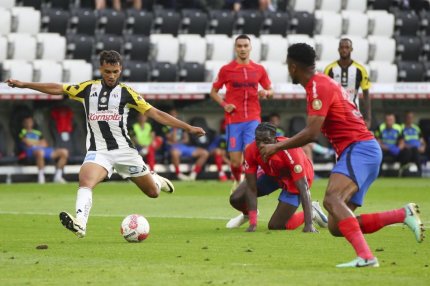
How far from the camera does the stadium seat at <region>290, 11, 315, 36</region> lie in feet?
91.5

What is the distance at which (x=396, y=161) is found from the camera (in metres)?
27.0

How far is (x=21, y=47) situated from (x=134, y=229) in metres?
13.5

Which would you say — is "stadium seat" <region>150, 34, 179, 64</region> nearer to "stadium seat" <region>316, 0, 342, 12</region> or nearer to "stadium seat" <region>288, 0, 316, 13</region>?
"stadium seat" <region>288, 0, 316, 13</region>

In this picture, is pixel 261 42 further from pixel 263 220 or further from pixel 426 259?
pixel 426 259

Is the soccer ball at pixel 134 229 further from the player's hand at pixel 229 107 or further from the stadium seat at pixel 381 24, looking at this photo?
the stadium seat at pixel 381 24

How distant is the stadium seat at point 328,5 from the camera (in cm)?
2886

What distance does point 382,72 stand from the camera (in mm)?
27453

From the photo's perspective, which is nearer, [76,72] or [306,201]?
[306,201]

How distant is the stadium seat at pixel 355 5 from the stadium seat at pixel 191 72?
5.28 m

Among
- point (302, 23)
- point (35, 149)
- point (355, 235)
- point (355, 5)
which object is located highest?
point (355, 5)

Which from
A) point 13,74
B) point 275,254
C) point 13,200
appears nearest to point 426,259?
point 275,254

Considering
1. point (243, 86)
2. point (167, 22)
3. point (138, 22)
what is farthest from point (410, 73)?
point (243, 86)

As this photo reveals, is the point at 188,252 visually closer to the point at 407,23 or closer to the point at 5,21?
the point at 5,21

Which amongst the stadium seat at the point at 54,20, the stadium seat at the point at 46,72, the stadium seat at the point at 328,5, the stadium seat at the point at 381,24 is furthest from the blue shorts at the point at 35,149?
the stadium seat at the point at 381,24
